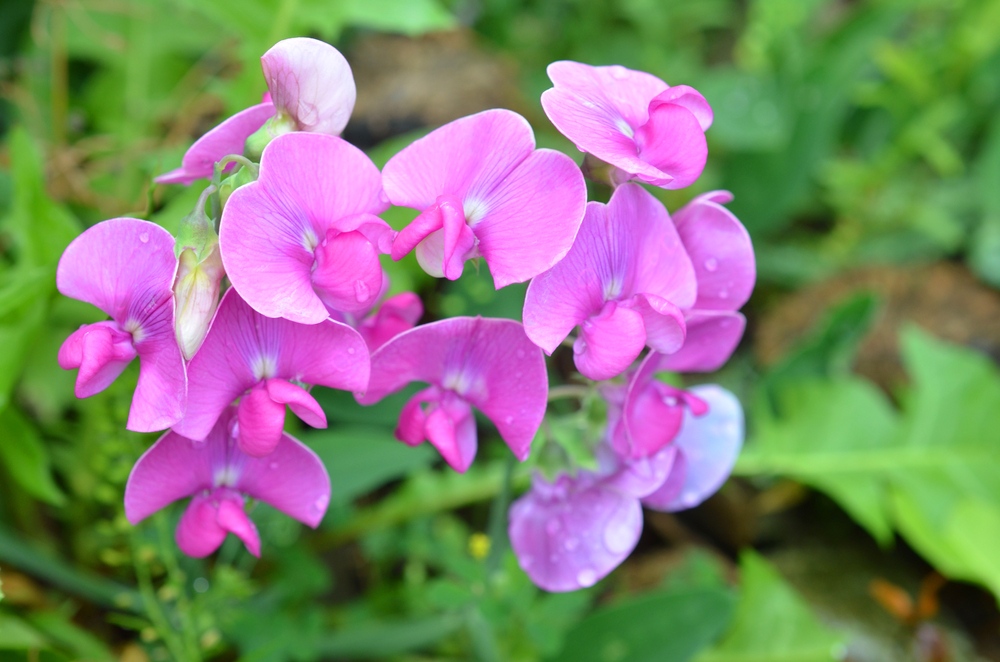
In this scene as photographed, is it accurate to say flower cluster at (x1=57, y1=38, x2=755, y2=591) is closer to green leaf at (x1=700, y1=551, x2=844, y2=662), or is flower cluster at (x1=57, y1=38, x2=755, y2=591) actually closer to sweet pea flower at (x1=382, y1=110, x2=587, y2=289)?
sweet pea flower at (x1=382, y1=110, x2=587, y2=289)

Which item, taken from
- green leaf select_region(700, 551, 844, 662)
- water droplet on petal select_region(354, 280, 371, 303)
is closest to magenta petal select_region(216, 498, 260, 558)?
water droplet on petal select_region(354, 280, 371, 303)

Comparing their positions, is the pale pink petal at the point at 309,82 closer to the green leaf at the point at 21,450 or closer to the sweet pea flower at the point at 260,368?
the sweet pea flower at the point at 260,368

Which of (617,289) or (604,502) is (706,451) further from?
(617,289)

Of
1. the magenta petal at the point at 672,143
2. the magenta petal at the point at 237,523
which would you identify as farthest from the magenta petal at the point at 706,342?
the magenta petal at the point at 237,523

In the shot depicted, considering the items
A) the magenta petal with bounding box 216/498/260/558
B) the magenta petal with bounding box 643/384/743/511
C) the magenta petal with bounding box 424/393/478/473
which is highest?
the magenta petal with bounding box 424/393/478/473

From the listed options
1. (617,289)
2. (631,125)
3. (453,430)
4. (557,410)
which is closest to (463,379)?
(453,430)

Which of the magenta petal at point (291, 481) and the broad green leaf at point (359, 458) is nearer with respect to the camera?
the magenta petal at point (291, 481)

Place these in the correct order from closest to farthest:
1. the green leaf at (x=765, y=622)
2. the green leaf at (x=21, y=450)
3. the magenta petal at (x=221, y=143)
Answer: the magenta petal at (x=221, y=143)
the green leaf at (x=21, y=450)
the green leaf at (x=765, y=622)
